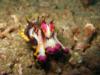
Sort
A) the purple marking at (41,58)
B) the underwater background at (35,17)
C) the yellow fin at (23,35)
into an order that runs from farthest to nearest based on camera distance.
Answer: the yellow fin at (23,35) < the underwater background at (35,17) < the purple marking at (41,58)

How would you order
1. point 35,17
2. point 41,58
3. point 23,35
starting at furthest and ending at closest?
point 35,17
point 23,35
point 41,58

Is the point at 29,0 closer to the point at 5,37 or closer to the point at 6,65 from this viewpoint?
the point at 5,37

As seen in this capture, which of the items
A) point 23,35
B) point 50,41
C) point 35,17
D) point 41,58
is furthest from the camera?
point 35,17

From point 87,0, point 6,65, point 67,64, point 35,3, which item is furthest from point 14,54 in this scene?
point 87,0

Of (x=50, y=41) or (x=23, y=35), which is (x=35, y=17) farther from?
(x=50, y=41)

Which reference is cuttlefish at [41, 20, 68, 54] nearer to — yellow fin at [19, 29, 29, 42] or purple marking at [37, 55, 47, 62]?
purple marking at [37, 55, 47, 62]

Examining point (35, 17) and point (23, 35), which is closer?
point (23, 35)

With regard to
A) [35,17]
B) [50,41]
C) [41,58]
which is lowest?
[41,58]

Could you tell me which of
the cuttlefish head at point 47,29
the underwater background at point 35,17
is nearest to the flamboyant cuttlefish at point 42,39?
the cuttlefish head at point 47,29

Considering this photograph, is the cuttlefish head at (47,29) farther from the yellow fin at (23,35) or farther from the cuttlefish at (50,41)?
the yellow fin at (23,35)

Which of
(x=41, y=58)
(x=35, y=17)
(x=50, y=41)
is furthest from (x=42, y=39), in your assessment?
(x=35, y=17)

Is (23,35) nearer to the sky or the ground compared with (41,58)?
nearer to the sky
